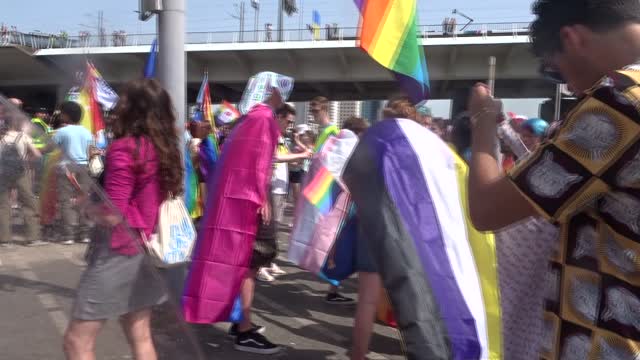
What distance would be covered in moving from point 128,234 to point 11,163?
38 cm

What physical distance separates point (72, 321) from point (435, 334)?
2.94ft

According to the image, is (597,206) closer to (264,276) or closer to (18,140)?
(18,140)

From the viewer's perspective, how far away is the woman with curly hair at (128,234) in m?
1.45

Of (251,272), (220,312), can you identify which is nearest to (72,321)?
(220,312)

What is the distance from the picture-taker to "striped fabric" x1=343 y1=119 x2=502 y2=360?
5.04 ft

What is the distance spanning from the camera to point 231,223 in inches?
134

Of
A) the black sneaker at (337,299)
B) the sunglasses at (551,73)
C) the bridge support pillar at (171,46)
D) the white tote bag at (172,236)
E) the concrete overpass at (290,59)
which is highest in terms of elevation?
the concrete overpass at (290,59)

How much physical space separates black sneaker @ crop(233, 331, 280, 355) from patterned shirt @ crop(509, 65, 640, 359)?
2974 millimetres

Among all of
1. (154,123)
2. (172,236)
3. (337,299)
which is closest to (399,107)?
(154,123)

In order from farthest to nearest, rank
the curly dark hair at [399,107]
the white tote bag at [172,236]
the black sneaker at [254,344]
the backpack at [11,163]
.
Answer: the black sneaker at [254,344] < the white tote bag at [172,236] < the curly dark hair at [399,107] < the backpack at [11,163]

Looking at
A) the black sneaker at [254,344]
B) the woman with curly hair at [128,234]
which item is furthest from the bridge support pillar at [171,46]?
the woman with curly hair at [128,234]

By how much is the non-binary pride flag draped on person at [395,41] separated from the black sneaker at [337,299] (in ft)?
10.8

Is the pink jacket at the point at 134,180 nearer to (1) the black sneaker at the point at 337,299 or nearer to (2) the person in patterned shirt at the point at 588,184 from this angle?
(2) the person in patterned shirt at the point at 588,184

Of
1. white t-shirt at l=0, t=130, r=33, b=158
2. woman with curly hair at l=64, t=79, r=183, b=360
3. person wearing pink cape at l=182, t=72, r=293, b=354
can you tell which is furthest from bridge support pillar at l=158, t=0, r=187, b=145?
white t-shirt at l=0, t=130, r=33, b=158
